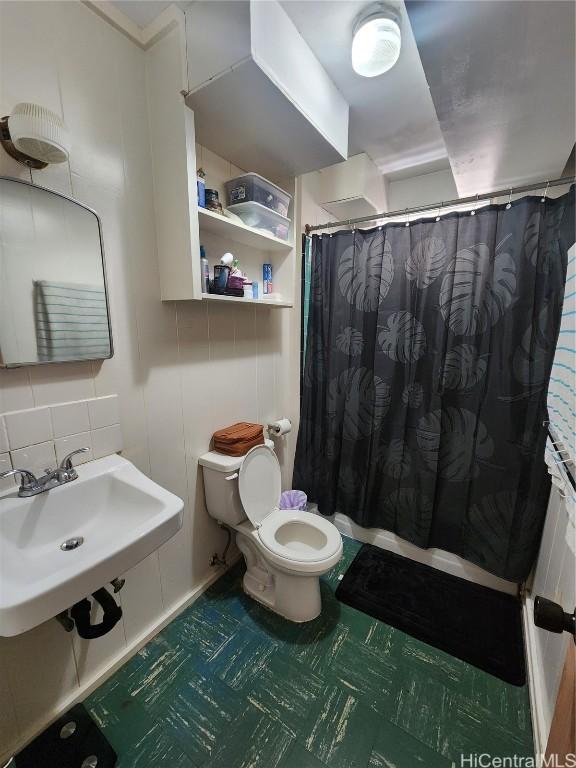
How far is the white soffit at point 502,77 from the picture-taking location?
2.93 ft

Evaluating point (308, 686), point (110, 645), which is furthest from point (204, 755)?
point (110, 645)

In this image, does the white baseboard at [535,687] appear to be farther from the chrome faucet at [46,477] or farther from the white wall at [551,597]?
the chrome faucet at [46,477]

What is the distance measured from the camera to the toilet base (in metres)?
1.50

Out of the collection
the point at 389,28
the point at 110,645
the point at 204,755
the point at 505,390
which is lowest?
the point at 204,755

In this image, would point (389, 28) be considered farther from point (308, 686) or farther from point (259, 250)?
point (308, 686)

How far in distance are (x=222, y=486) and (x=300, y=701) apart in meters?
0.90

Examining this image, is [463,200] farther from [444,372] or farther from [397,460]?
[397,460]

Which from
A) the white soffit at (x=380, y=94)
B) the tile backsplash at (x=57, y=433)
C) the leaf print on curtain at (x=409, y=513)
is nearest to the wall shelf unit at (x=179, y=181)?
the white soffit at (x=380, y=94)

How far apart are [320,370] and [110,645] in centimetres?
172

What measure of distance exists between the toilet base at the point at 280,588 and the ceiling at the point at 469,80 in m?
2.04

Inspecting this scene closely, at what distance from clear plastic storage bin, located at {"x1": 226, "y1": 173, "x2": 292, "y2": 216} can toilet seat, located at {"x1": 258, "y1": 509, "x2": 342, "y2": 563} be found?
1607mm

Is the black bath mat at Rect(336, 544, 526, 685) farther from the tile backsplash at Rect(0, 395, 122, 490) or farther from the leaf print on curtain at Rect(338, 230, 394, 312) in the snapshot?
the leaf print on curtain at Rect(338, 230, 394, 312)

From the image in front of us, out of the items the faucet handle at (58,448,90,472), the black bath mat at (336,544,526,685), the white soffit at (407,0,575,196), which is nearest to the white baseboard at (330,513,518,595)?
the black bath mat at (336,544,526,685)

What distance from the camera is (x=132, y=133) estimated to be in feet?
3.87
